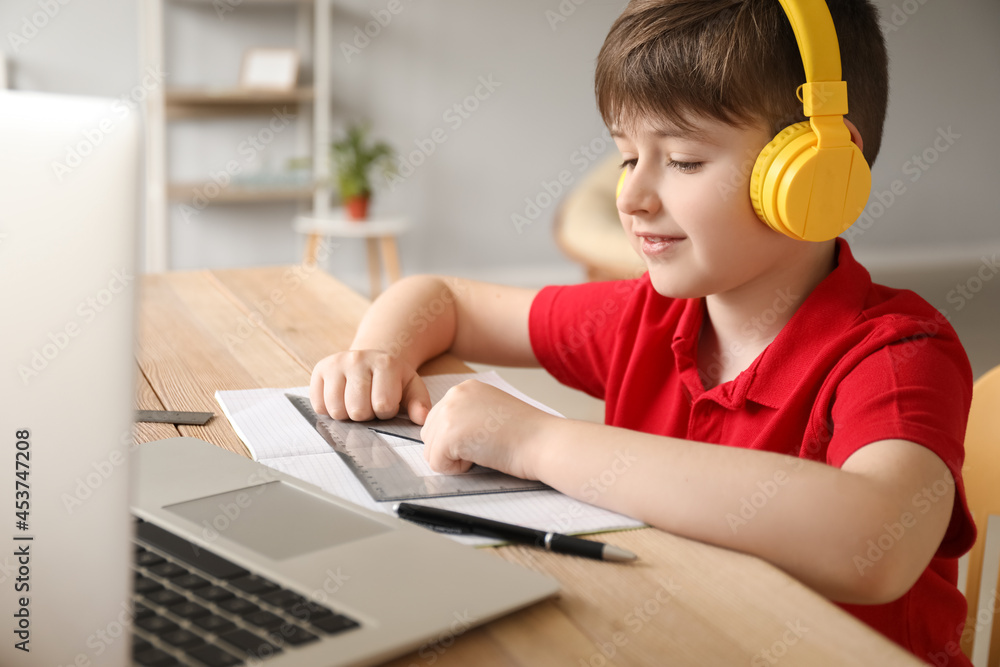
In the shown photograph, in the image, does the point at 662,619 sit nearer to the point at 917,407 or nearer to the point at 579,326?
the point at 917,407

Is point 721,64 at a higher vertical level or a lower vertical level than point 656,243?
higher

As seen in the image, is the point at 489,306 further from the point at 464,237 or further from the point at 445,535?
the point at 464,237

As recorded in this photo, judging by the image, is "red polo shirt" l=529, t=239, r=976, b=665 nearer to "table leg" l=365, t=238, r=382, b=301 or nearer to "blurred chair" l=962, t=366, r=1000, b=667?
"blurred chair" l=962, t=366, r=1000, b=667

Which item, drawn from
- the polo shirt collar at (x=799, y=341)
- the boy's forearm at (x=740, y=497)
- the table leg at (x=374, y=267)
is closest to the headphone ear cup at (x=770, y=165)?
the polo shirt collar at (x=799, y=341)

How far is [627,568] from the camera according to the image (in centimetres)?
52

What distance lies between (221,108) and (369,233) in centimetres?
80

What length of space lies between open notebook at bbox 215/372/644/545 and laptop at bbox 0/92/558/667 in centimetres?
13

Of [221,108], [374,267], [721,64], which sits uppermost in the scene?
[221,108]

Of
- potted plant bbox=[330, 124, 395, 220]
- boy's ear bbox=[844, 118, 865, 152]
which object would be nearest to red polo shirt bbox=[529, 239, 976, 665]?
boy's ear bbox=[844, 118, 865, 152]

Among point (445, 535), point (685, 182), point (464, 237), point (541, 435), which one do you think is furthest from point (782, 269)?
point (464, 237)

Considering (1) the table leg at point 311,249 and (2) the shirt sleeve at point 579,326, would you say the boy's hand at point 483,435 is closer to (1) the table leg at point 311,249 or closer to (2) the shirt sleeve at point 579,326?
(2) the shirt sleeve at point 579,326

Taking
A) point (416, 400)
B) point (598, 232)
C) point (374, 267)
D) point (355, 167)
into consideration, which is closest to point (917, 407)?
point (416, 400)

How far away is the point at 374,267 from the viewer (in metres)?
3.89

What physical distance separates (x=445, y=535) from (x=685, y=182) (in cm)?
38
